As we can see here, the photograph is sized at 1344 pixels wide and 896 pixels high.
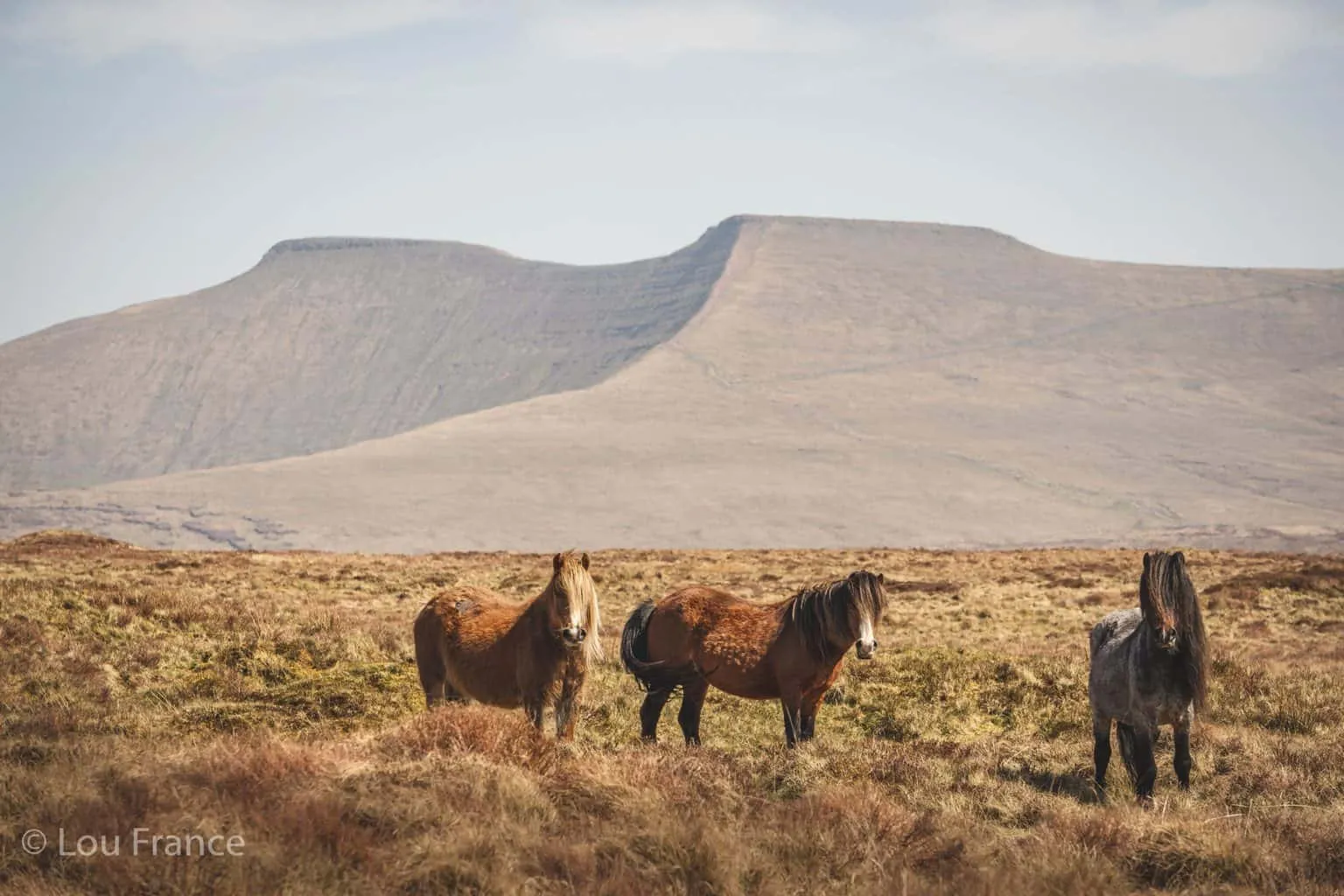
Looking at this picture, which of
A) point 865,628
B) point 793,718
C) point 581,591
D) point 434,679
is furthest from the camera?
point 793,718

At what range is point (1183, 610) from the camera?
11.0m

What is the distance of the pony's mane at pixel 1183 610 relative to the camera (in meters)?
11.0

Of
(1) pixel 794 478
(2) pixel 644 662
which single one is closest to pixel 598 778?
(2) pixel 644 662

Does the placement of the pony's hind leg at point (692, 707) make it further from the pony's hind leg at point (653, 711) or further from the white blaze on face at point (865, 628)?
the white blaze on face at point (865, 628)

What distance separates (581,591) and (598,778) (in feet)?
7.62

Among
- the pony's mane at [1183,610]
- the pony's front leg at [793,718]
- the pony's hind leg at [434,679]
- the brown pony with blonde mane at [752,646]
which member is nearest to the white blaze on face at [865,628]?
the brown pony with blonde mane at [752,646]

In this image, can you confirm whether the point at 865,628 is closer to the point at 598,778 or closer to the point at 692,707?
the point at 692,707

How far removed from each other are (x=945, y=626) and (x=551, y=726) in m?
19.0

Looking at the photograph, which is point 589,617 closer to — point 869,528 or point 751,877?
point 751,877

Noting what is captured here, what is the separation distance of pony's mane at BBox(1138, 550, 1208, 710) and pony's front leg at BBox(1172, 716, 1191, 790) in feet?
0.77

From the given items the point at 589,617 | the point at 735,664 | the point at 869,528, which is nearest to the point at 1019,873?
the point at 589,617

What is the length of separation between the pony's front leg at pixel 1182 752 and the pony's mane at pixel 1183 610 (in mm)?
234

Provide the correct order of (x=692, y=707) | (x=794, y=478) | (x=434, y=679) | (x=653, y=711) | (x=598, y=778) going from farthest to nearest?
(x=794, y=478), (x=653, y=711), (x=692, y=707), (x=434, y=679), (x=598, y=778)

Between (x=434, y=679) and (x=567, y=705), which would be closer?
(x=567, y=705)
